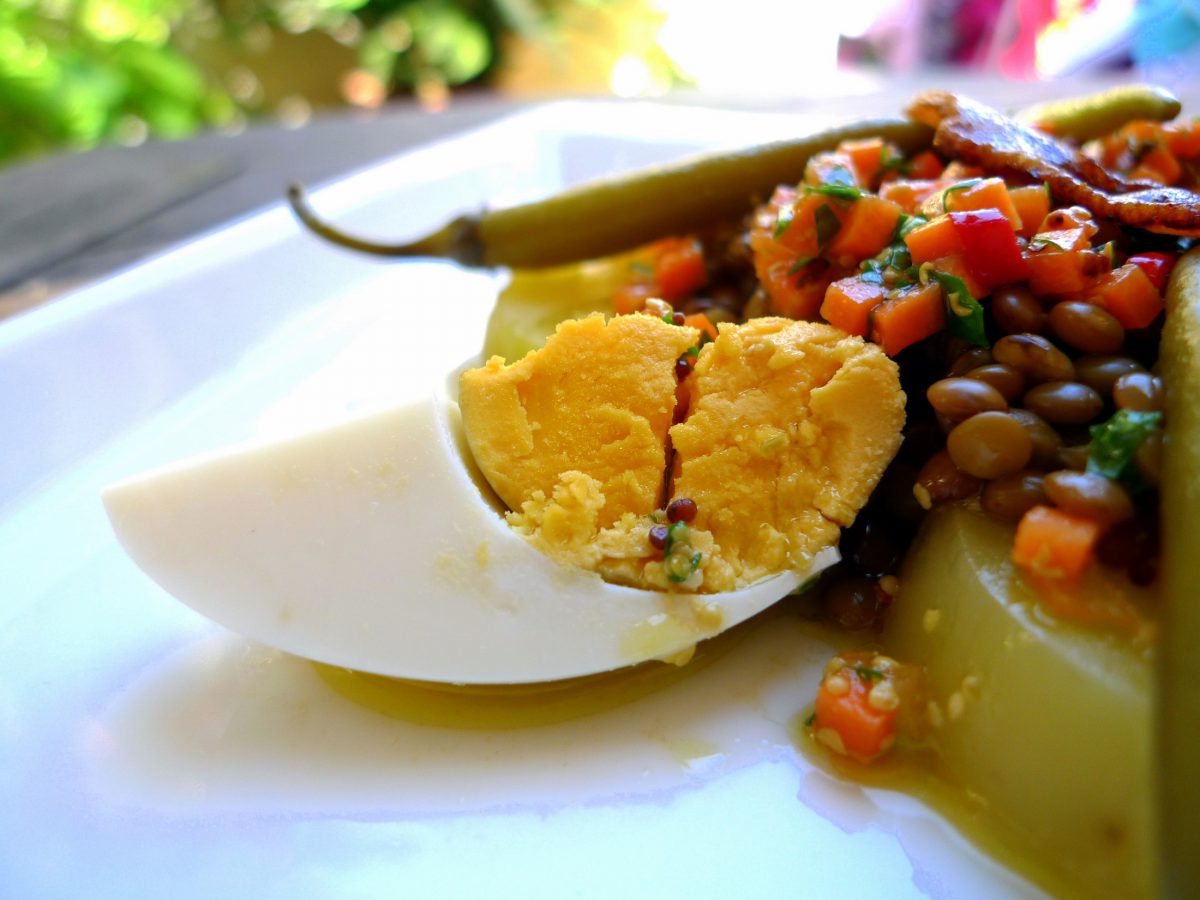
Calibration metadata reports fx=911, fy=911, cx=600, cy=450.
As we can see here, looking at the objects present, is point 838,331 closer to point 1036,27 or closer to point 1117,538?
point 1117,538

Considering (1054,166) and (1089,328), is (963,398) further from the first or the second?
(1054,166)

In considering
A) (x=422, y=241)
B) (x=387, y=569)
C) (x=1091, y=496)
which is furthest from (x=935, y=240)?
(x=422, y=241)

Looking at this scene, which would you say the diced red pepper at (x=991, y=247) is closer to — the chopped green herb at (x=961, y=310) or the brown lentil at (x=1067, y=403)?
the chopped green herb at (x=961, y=310)

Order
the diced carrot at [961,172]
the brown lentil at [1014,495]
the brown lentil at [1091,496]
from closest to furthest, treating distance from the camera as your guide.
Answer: the brown lentil at [1091,496] → the brown lentil at [1014,495] → the diced carrot at [961,172]

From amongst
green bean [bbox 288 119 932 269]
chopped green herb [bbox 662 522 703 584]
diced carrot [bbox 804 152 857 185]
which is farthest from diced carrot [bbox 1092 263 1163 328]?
green bean [bbox 288 119 932 269]

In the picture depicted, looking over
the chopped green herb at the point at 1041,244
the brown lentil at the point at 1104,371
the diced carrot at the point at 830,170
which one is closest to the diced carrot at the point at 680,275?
the diced carrot at the point at 830,170

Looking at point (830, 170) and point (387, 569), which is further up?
point (830, 170)

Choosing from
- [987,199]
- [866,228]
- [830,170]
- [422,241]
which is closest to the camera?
[987,199]
